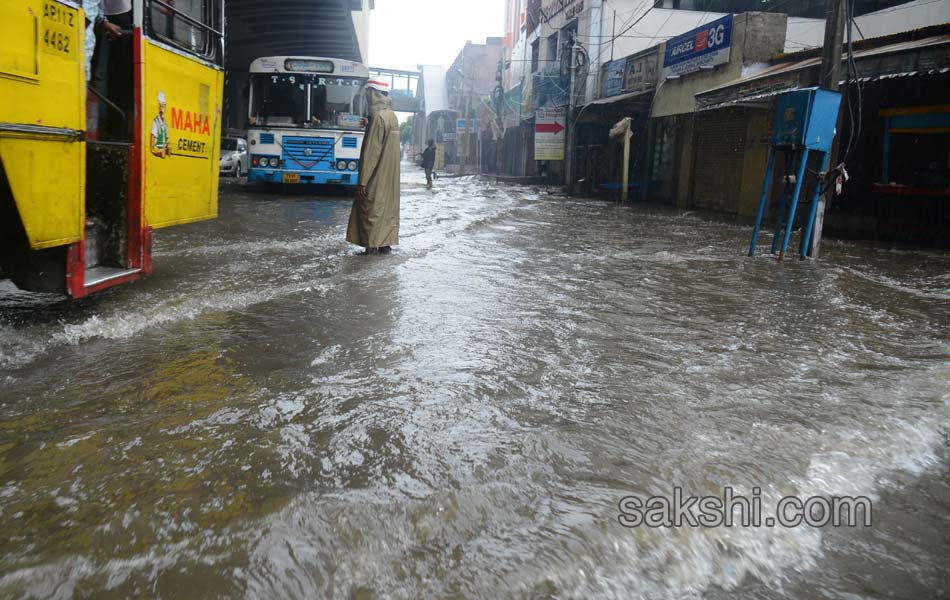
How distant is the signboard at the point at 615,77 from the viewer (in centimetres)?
2344

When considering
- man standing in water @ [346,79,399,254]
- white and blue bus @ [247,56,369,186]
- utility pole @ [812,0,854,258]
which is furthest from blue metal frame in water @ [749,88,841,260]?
white and blue bus @ [247,56,369,186]

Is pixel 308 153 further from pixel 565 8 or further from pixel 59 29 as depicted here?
pixel 565 8

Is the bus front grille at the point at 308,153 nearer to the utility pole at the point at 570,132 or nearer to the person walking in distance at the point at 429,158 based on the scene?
the person walking in distance at the point at 429,158

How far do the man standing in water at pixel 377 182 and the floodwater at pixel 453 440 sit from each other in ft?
6.45

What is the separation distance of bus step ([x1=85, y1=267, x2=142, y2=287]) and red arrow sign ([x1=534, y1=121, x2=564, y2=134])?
21.4m

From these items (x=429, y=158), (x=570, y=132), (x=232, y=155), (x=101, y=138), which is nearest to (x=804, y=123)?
(x=101, y=138)

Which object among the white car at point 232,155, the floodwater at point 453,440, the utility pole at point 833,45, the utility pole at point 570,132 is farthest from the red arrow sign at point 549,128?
the floodwater at point 453,440

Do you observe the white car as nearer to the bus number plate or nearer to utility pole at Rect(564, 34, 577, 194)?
utility pole at Rect(564, 34, 577, 194)

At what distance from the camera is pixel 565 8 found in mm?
30141

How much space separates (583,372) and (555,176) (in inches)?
1171

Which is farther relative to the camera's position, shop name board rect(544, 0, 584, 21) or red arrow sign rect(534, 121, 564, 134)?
shop name board rect(544, 0, 584, 21)

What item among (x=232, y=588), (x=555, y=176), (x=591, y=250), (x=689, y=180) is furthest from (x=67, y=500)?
(x=555, y=176)

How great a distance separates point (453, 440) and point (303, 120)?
13.9 m

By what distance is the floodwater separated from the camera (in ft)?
6.46
